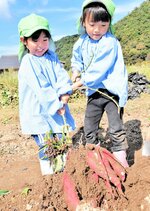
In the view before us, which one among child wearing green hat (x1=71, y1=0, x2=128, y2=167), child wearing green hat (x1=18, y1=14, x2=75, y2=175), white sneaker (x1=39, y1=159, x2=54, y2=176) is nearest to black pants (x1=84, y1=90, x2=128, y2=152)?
child wearing green hat (x1=71, y1=0, x2=128, y2=167)

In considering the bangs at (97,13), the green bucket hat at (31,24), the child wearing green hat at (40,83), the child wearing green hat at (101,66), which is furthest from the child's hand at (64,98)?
the bangs at (97,13)

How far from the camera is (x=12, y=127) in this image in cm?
591

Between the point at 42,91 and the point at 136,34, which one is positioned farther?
the point at 136,34

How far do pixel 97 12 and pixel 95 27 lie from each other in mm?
134

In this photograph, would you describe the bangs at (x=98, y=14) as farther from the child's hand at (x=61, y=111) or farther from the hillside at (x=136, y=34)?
the hillside at (x=136, y=34)

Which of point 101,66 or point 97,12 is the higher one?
point 97,12

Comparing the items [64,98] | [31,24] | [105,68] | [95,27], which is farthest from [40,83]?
[95,27]

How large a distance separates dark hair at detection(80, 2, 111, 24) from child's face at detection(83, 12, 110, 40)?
0.03m

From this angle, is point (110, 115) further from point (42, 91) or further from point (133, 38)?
point (133, 38)

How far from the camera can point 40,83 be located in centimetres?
318

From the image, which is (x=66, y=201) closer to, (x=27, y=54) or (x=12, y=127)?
(x=27, y=54)

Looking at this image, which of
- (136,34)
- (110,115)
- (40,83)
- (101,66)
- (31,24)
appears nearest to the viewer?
(31,24)

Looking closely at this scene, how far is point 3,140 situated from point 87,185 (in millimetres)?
2743

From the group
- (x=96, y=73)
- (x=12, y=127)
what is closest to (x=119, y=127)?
(x=96, y=73)
